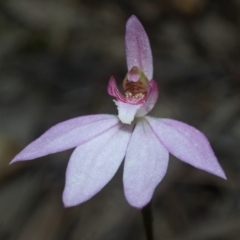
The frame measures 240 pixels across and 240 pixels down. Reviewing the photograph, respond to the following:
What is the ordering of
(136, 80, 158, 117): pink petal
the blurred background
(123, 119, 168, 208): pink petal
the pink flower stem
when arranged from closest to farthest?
1. (123, 119, 168, 208): pink petal
2. the pink flower stem
3. (136, 80, 158, 117): pink petal
4. the blurred background

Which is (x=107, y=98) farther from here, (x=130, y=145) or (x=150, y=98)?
(x=130, y=145)

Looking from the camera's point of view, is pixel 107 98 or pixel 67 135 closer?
pixel 67 135

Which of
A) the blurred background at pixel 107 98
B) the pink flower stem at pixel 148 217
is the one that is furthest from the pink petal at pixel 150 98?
the blurred background at pixel 107 98

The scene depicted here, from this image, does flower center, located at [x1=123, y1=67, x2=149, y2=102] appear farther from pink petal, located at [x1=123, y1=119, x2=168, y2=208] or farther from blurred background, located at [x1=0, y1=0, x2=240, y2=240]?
blurred background, located at [x1=0, y1=0, x2=240, y2=240]

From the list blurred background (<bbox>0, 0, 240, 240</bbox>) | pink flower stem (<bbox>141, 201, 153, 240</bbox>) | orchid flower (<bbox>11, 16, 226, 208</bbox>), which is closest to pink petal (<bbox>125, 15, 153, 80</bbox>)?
orchid flower (<bbox>11, 16, 226, 208</bbox>)

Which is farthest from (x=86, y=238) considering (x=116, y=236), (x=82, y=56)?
(x=82, y=56)

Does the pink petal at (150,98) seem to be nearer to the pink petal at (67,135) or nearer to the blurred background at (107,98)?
the pink petal at (67,135)

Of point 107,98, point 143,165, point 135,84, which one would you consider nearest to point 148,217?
point 143,165
